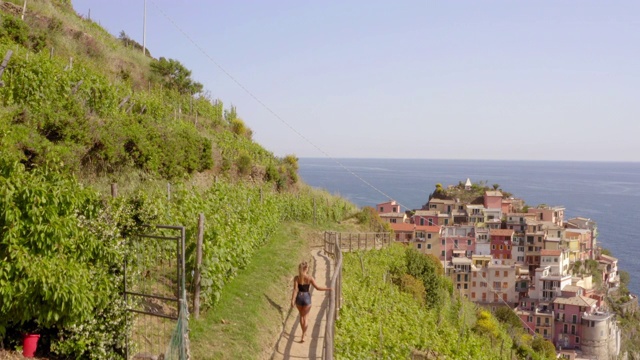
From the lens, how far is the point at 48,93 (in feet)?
53.5

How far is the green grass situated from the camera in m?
9.05

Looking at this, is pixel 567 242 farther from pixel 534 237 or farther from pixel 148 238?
pixel 148 238

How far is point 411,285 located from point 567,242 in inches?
2497

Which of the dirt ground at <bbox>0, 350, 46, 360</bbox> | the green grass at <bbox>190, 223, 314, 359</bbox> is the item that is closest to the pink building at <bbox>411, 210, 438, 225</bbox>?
the green grass at <bbox>190, 223, 314, 359</bbox>

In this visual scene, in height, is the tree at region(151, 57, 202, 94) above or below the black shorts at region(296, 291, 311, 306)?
above

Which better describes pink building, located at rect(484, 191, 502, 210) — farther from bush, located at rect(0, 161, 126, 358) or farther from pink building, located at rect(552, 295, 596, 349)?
bush, located at rect(0, 161, 126, 358)

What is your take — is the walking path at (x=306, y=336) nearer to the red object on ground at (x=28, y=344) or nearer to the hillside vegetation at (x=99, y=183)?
the hillside vegetation at (x=99, y=183)

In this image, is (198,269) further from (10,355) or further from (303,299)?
(10,355)

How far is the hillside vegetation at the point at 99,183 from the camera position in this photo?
7285mm

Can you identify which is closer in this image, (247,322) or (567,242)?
(247,322)

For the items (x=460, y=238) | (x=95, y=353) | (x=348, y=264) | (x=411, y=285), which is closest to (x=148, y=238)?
(x=95, y=353)

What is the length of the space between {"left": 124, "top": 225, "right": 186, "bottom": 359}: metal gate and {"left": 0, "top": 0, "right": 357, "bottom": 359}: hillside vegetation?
0.17 m

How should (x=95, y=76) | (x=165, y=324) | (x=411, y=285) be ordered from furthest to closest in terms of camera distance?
(x=411, y=285), (x=95, y=76), (x=165, y=324)

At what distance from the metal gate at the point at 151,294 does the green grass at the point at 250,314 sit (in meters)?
0.52
